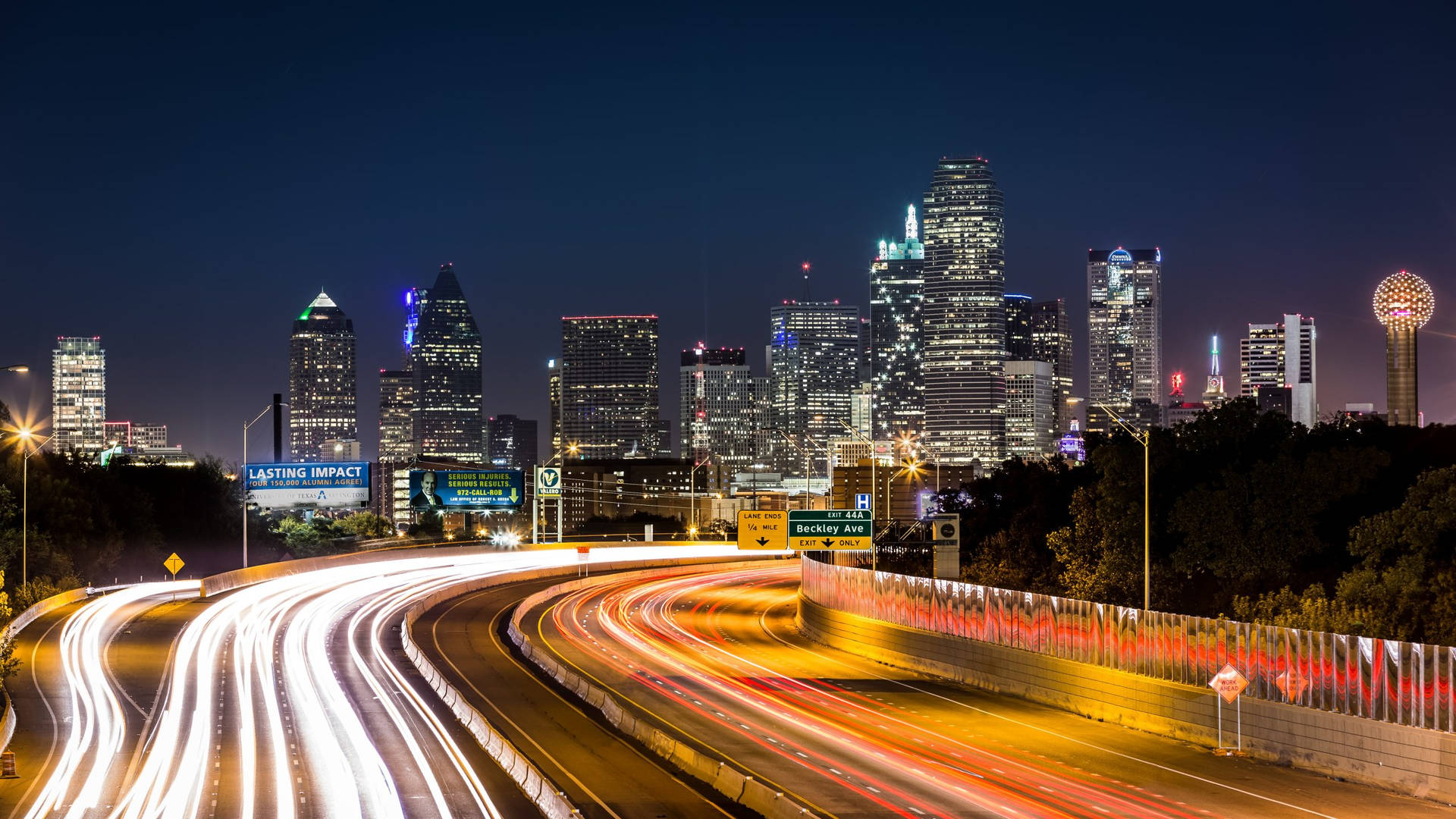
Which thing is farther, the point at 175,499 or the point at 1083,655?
the point at 175,499

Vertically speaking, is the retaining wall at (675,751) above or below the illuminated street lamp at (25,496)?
below

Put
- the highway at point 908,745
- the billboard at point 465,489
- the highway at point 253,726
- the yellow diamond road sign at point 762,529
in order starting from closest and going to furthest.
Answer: the highway at point 908,745, the highway at point 253,726, the yellow diamond road sign at point 762,529, the billboard at point 465,489

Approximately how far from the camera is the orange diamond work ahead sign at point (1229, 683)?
34.0m

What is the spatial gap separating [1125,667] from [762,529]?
3031 centimetres

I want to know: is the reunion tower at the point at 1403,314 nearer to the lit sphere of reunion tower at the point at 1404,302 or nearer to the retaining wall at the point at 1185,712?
the lit sphere of reunion tower at the point at 1404,302

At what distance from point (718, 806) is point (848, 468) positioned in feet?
403

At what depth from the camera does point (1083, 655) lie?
4131 cm

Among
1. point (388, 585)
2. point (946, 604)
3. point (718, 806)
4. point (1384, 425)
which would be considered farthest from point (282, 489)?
point (718, 806)

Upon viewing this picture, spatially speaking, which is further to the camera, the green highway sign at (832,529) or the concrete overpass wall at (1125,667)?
the green highway sign at (832,529)

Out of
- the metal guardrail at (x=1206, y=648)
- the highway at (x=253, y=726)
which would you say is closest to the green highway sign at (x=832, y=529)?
the metal guardrail at (x=1206, y=648)

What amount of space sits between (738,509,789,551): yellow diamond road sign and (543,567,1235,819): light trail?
3.99m

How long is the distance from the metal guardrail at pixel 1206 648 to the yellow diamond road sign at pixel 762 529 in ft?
46.5

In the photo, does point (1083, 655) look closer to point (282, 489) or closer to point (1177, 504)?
point (1177, 504)

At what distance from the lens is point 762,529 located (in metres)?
68.2
